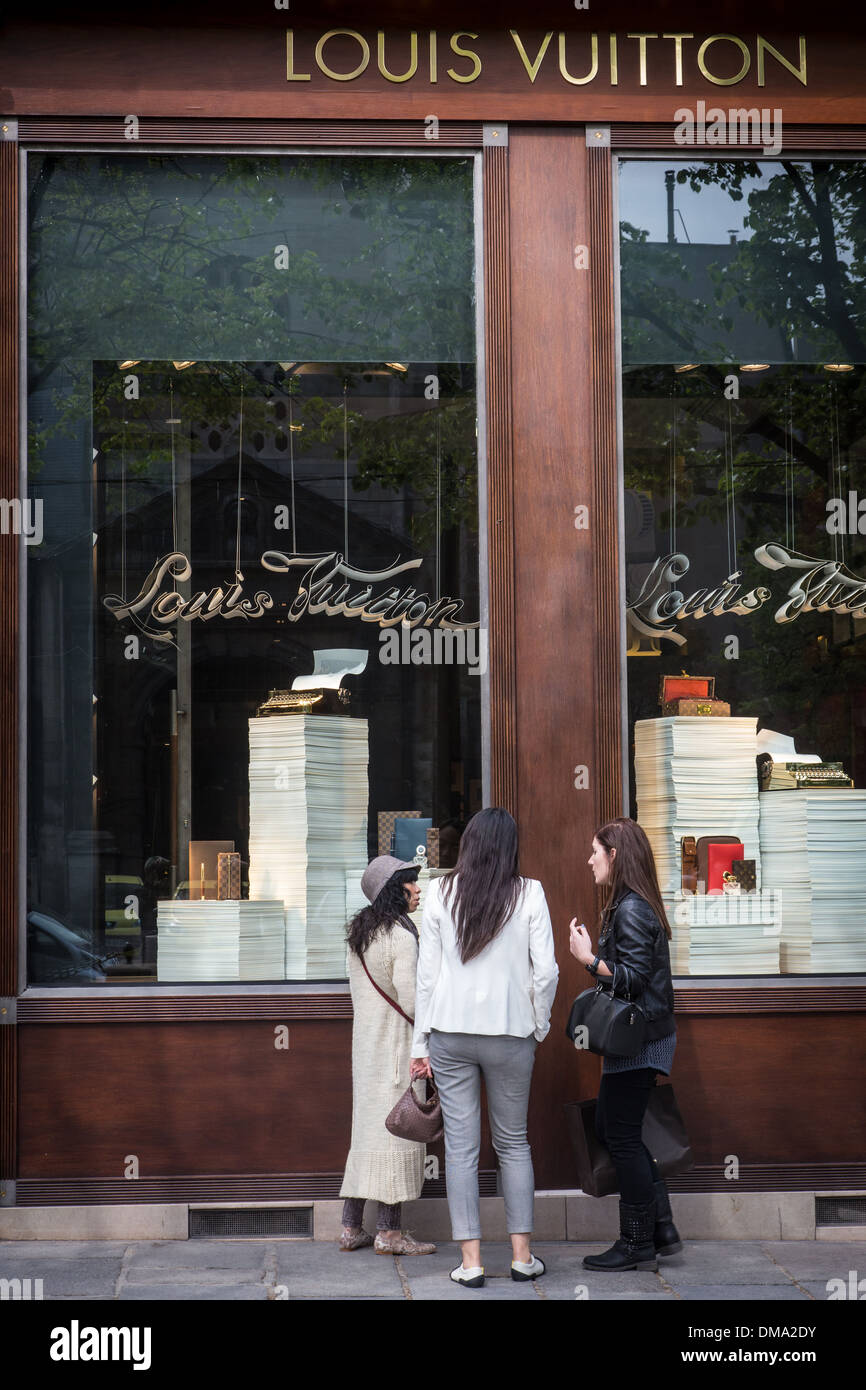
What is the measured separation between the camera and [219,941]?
7.30 m

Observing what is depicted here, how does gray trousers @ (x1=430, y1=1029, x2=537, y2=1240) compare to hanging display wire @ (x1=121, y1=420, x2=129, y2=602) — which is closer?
gray trousers @ (x1=430, y1=1029, x2=537, y2=1240)

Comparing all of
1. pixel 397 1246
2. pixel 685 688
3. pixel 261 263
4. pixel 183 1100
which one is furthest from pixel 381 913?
pixel 261 263

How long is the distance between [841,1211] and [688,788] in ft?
6.99

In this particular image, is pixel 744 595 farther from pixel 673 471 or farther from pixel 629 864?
pixel 629 864

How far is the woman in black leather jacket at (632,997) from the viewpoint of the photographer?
6355mm

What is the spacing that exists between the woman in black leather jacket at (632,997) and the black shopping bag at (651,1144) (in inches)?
4.8
